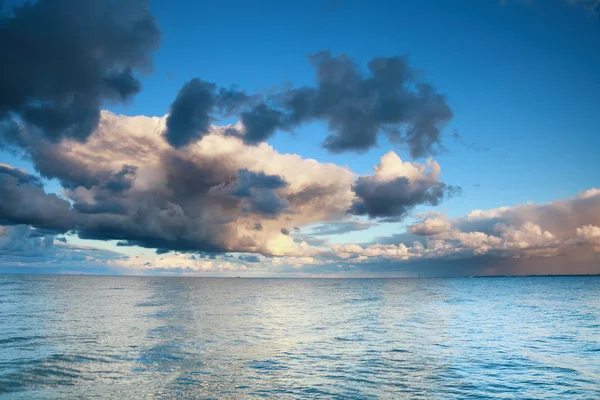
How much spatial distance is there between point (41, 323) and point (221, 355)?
31.6 m

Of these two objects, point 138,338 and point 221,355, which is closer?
point 221,355

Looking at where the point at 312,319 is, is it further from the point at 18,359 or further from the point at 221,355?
the point at 18,359

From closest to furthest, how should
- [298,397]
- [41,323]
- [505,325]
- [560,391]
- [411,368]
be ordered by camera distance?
[298,397]
[560,391]
[411,368]
[41,323]
[505,325]

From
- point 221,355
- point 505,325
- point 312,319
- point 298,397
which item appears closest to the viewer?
point 298,397

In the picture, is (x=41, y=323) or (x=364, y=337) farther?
(x=41, y=323)

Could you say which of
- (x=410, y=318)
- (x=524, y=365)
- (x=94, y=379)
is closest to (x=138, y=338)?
(x=94, y=379)

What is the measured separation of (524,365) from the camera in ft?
103

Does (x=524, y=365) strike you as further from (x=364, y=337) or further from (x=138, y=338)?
(x=138, y=338)

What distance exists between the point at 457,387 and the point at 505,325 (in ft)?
124

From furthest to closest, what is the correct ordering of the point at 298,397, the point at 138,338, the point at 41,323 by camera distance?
the point at 41,323 < the point at 138,338 < the point at 298,397

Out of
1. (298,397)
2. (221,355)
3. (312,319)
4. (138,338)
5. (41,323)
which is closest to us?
(298,397)

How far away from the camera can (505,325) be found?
5672cm

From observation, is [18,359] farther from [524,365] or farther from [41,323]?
[524,365]

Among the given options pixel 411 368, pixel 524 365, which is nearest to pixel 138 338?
pixel 411 368
